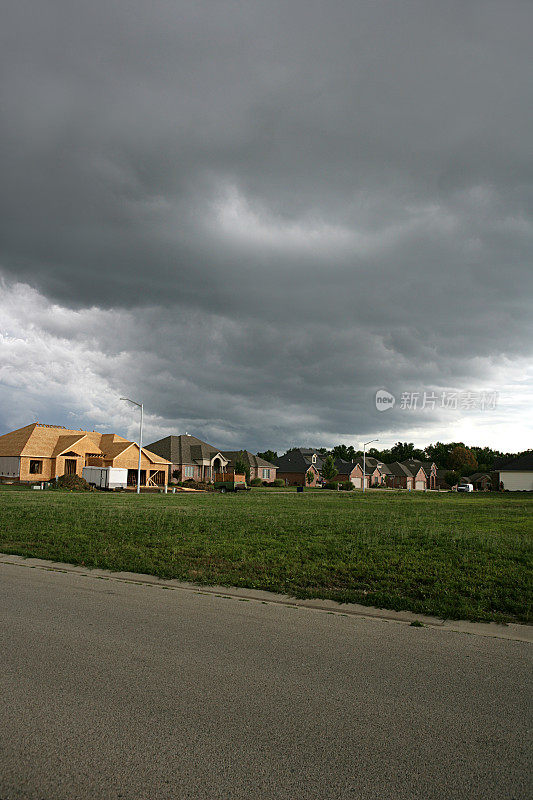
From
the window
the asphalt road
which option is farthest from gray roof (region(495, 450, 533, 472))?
the asphalt road

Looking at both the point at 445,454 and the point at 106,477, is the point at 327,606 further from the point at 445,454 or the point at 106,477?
the point at 445,454

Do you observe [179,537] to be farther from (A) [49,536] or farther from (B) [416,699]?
(B) [416,699]

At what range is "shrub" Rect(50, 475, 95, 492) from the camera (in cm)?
4825

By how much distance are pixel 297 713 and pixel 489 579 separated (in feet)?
20.1

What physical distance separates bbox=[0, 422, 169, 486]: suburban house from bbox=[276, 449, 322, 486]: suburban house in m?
42.0

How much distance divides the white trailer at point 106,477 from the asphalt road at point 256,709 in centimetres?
4459

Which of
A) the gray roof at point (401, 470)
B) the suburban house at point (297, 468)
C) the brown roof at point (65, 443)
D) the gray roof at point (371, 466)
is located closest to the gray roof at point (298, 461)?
the suburban house at point (297, 468)

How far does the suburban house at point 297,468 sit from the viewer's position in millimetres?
100438

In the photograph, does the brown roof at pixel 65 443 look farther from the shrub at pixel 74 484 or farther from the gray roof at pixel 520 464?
the gray roof at pixel 520 464

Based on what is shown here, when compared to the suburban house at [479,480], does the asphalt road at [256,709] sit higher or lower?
higher

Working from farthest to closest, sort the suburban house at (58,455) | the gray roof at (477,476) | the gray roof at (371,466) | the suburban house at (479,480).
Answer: the gray roof at (477,476) → the suburban house at (479,480) → the gray roof at (371,466) → the suburban house at (58,455)

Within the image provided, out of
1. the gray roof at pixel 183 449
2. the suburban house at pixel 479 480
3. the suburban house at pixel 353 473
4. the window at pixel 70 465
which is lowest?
the suburban house at pixel 479 480

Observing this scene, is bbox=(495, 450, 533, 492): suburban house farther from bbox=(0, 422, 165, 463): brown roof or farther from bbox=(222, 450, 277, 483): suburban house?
bbox=(0, 422, 165, 463): brown roof

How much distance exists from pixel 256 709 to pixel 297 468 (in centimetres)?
9774
